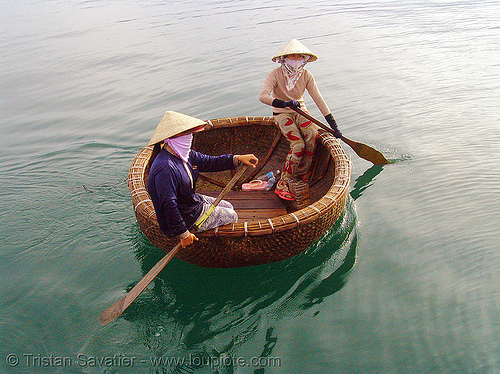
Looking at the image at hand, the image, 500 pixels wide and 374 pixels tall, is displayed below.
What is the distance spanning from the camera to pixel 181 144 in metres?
2.89

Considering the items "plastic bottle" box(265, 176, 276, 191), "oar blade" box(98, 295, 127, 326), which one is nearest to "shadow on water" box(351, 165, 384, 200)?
"plastic bottle" box(265, 176, 276, 191)

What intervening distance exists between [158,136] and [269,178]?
2533 millimetres

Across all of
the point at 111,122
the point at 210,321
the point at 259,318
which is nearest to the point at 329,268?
the point at 259,318

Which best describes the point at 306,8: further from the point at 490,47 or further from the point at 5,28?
the point at 5,28

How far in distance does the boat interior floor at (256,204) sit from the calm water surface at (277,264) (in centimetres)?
65

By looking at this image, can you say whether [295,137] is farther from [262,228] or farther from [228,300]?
[228,300]

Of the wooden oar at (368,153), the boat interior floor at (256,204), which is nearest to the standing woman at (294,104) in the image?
the boat interior floor at (256,204)

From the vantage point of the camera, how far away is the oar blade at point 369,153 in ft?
17.1

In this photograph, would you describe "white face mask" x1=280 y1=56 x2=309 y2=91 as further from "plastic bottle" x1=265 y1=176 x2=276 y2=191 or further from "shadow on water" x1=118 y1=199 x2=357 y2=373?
"shadow on water" x1=118 y1=199 x2=357 y2=373


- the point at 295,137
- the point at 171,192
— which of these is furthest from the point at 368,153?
the point at 171,192

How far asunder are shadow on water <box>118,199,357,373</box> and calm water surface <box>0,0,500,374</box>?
0.05 feet

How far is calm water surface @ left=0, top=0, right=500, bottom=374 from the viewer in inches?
118

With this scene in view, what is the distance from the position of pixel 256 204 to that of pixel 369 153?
73.1 inches

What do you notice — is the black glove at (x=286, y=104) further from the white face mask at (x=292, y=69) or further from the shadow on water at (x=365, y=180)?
the shadow on water at (x=365, y=180)
